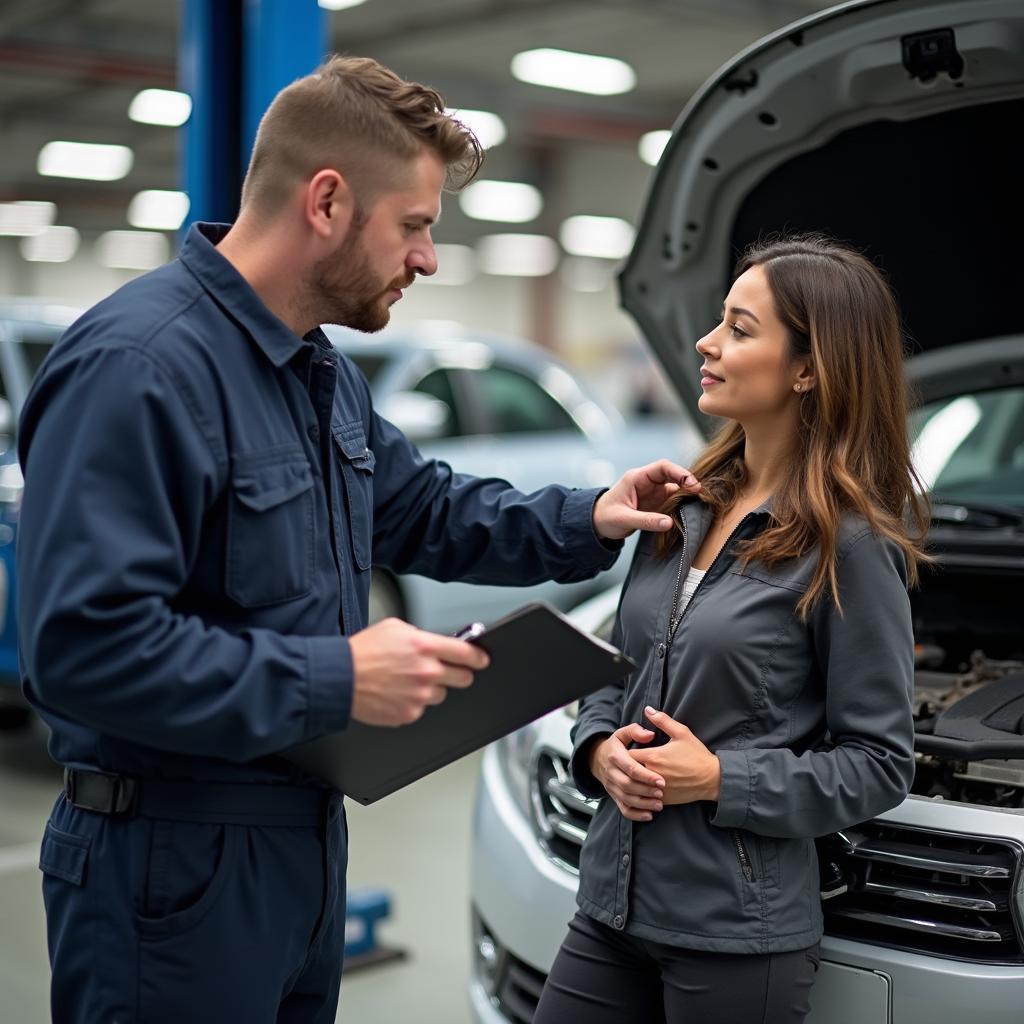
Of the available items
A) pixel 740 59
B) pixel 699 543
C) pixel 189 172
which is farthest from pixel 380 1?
pixel 699 543

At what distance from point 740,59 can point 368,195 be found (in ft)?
3.61

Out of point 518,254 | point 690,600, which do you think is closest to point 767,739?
point 690,600

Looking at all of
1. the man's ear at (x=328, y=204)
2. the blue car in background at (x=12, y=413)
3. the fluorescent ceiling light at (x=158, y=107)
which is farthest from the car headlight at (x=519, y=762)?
the fluorescent ceiling light at (x=158, y=107)

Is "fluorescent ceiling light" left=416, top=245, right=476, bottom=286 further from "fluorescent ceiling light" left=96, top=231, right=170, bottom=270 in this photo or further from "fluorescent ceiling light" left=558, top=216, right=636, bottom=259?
"fluorescent ceiling light" left=96, top=231, right=170, bottom=270

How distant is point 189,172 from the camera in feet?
11.4

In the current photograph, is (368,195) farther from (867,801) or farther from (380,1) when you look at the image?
(380,1)

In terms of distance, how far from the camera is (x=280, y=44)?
10.5 feet

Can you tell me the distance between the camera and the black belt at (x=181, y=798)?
165cm

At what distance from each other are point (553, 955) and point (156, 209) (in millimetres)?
→ 20117

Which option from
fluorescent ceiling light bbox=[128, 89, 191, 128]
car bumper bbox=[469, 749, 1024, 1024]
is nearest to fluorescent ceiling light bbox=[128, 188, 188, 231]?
fluorescent ceiling light bbox=[128, 89, 191, 128]

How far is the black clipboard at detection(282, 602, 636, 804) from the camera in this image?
1.59m

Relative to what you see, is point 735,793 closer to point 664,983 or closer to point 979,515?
point 664,983

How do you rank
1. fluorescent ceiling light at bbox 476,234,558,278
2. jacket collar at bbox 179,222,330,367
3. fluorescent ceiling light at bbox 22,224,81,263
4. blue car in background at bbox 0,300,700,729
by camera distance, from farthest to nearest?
fluorescent ceiling light at bbox 22,224,81,263
fluorescent ceiling light at bbox 476,234,558,278
blue car in background at bbox 0,300,700,729
jacket collar at bbox 179,222,330,367

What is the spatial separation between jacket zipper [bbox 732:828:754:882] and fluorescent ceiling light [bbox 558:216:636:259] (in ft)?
58.6
